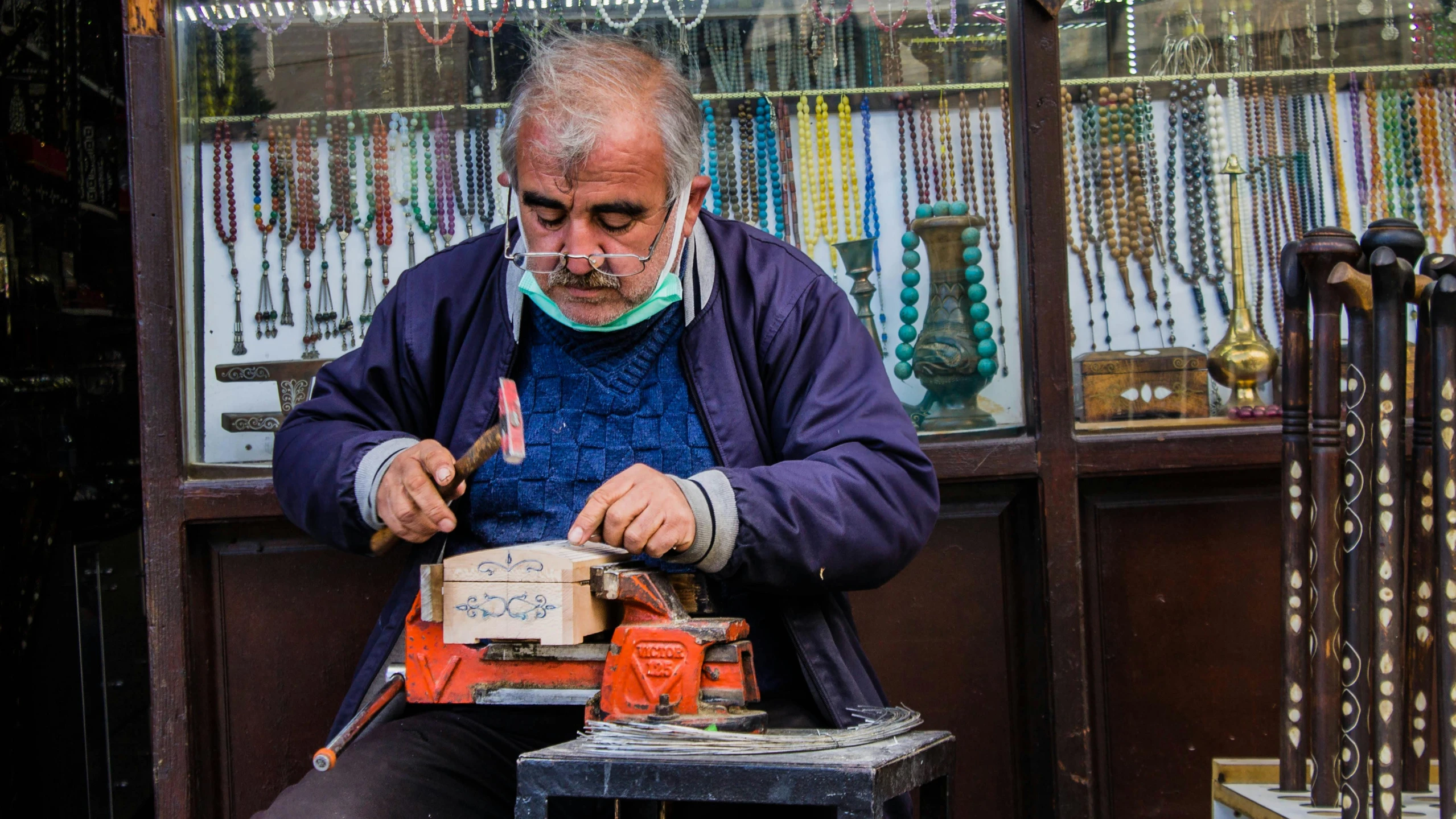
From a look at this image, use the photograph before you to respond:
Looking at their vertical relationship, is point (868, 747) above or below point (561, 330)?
below

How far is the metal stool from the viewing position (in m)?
1.38

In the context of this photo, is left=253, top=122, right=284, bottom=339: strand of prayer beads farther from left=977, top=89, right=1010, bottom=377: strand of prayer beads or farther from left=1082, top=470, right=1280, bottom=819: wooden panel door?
left=1082, top=470, right=1280, bottom=819: wooden panel door

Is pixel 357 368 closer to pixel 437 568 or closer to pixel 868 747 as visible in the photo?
pixel 437 568

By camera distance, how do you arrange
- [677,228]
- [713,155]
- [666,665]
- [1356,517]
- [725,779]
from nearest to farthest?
1. [725,779]
2. [666,665]
3. [1356,517]
4. [677,228]
5. [713,155]

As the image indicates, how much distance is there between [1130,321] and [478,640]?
6.11 ft

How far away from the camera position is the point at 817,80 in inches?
119

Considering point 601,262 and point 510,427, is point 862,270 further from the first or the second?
point 510,427

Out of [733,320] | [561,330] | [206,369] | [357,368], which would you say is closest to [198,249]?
[206,369]

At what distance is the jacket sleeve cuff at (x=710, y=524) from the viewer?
1723mm

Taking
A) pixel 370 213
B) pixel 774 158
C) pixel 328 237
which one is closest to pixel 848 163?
pixel 774 158

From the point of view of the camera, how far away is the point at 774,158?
10.0ft

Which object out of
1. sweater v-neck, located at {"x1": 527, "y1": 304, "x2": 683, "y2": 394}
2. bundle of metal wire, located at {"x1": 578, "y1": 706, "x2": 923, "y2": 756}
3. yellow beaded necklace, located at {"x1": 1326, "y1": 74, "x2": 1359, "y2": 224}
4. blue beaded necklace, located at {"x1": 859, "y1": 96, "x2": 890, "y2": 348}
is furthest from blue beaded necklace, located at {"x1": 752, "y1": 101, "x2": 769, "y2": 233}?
bundle of metal wire, located at {"x1": 578, "y1": 706, "x2": 923, "y2": 756}

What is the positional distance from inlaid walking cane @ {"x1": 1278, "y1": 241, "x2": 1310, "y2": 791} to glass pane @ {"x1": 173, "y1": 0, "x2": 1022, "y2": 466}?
85 cm

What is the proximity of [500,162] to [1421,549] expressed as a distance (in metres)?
2.10
